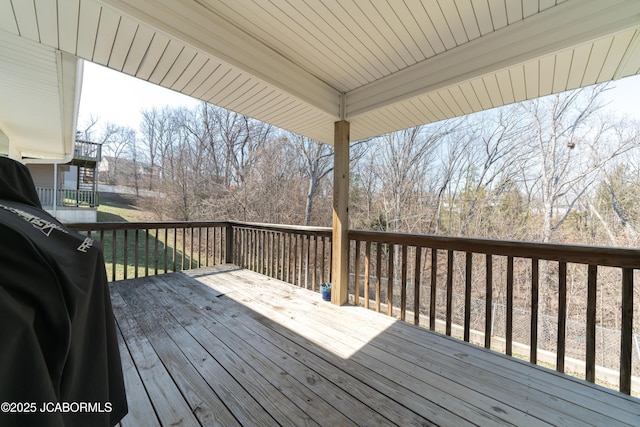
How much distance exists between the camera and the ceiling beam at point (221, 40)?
5.38ft

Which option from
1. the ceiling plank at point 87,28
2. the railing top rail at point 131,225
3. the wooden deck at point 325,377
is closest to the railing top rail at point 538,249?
the wooden deck at point 325,377

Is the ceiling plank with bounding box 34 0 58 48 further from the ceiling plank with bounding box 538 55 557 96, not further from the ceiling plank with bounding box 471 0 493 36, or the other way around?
the ceiling plank with bounding box 538 55 557 96

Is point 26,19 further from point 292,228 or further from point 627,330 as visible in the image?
point 627,330

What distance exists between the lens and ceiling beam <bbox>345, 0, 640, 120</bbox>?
1.62m

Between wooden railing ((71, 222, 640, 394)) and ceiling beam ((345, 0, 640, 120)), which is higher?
ceiling beam ((345, 0, 640, 120))

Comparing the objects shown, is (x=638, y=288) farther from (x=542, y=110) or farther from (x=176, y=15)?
(x=176, y=15)

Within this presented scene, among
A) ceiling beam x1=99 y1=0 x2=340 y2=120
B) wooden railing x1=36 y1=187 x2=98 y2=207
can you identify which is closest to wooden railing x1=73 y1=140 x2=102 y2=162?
wooden railing x1=36 y1=187 x2=98 y2=207

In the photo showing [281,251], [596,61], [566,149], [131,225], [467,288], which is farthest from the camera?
[566,149]

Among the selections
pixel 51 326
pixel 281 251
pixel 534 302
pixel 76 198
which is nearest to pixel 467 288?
pixel 534 302

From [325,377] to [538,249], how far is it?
1879 mm

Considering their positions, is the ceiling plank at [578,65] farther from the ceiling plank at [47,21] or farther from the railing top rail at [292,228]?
the ceiling plank at [47,21]

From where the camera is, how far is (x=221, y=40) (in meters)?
1.96

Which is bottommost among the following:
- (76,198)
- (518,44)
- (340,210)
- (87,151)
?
(340,210)

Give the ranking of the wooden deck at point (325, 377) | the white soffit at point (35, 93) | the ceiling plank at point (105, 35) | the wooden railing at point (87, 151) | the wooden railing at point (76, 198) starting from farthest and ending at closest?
the wooden railing at point (87, 151) < the wooden railing at point (76, 198) < the white soffit at point (35, 93) < the ceiling plank at point (105, 35) < the wooden deck at point (325, 377)
